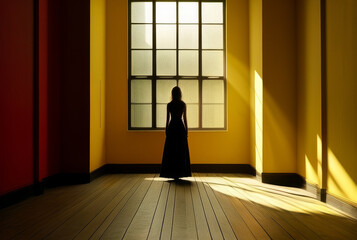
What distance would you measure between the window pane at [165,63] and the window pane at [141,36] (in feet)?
1.01

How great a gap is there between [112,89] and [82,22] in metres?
1.55

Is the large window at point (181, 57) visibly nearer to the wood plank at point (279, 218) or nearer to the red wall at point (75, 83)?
the red wall at point (75, 83)

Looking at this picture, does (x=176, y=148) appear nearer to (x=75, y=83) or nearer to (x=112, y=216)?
(x=75, y=83)

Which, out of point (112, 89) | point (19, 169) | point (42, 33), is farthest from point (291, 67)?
point (19, 169)

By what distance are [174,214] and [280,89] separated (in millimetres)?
3120

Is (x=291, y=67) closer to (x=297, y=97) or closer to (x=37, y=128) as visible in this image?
(x=297, y=97)

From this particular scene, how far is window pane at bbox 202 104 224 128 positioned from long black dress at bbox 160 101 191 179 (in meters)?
1.12


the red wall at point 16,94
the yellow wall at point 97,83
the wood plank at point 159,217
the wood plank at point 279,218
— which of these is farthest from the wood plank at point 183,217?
the red wall at point 16,94

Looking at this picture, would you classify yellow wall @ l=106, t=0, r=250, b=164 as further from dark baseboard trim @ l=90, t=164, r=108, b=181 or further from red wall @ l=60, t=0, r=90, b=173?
red wall @ l=60, t=0, r=90, b=173

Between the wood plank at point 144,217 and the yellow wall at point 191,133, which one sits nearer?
the wood plank at point 144,217

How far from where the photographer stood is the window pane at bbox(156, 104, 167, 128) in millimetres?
6531

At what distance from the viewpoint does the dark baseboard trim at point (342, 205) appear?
11.0 feet

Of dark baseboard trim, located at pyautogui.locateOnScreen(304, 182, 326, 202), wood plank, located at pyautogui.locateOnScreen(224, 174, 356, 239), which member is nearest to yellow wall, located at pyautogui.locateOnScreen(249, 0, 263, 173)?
dark baseboard trim, located at pyautogui.locateOnScreen(304, 182, 326, 202)

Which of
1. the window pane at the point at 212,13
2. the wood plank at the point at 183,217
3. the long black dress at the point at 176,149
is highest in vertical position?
the window pane at the point at 212,13
